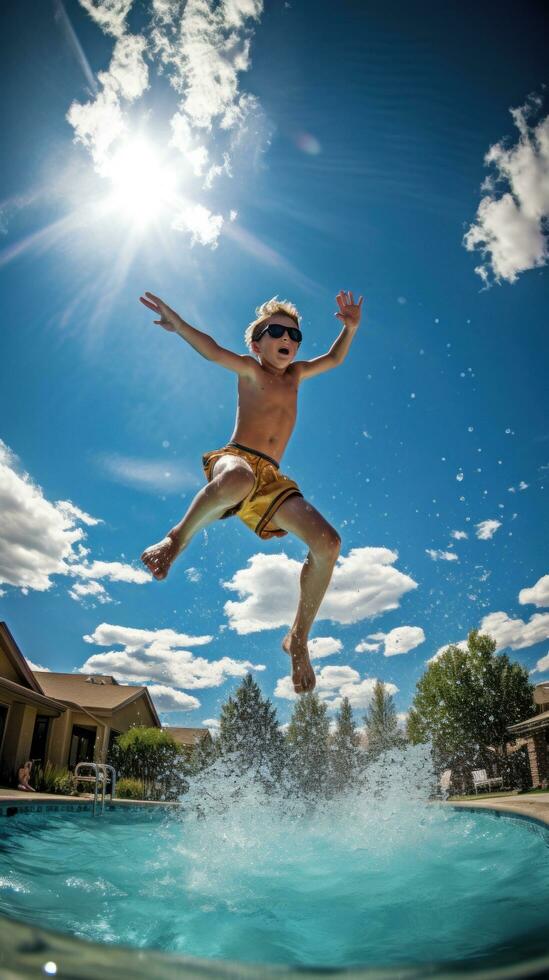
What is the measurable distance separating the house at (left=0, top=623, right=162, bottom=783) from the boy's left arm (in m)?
11.9

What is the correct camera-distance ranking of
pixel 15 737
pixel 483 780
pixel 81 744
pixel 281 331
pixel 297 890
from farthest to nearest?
pixel 81 744, pixel 483 780, pixel 15 737, pixel 281 331, pixel 297 890

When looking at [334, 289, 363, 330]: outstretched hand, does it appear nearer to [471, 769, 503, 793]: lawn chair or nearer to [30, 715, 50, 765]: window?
[30, 715, 50, 765]: window

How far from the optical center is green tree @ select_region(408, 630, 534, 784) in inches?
862

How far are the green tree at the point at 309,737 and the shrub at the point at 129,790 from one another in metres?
4.53

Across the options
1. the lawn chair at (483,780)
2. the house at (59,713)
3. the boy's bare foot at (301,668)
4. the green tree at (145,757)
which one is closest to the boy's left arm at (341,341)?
the boy's bare foot at (301,668)

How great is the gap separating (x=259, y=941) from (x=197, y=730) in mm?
40693

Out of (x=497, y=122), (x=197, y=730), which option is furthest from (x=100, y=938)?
(x=197, y=730)

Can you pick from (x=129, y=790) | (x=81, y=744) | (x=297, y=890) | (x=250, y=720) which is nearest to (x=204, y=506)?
(x=297, y=890)

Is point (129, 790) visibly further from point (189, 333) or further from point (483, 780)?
point (189, 333)

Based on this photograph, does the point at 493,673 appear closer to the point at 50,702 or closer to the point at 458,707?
the point at 458,707

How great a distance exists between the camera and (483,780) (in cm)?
1875

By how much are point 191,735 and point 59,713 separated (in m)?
22.2

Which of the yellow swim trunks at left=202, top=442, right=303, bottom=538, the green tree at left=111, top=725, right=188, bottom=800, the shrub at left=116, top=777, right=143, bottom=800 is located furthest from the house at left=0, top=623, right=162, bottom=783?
the yellow swim trunks at left=202, top=442, right=303, bottom=538

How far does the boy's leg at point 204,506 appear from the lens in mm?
2842
